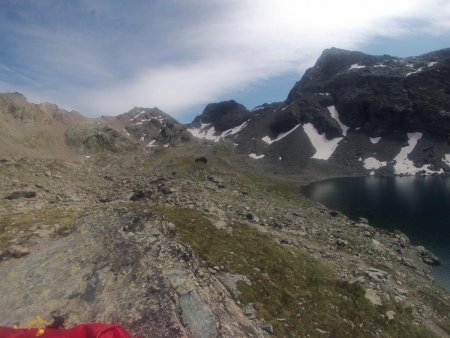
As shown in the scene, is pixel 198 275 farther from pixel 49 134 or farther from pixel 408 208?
pixel 49 134

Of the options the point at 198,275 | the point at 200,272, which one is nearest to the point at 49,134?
the point at 200,272

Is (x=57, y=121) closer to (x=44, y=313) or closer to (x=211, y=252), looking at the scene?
(x=211, y=252)

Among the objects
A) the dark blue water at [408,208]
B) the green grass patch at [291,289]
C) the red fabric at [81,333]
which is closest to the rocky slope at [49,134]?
the green grass patch at [291,289]

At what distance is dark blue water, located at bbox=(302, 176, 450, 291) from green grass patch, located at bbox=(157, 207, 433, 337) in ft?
86.5

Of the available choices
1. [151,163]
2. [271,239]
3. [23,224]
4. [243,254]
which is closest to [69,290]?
[23,224]

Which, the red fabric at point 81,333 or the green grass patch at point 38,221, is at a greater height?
the green grass patch at point 38,221

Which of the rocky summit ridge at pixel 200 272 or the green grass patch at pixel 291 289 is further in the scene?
the green grass patch at pixel 291 289

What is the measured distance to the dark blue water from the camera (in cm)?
6712

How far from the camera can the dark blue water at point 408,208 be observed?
67.1m

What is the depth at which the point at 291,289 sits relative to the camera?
27.4 meters

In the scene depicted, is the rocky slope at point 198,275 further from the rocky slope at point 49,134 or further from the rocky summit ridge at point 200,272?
the rocky slope at point 49,134

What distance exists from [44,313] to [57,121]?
163 metres

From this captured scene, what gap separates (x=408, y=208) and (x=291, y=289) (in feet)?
278

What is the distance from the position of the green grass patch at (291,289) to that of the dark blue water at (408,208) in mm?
26367
